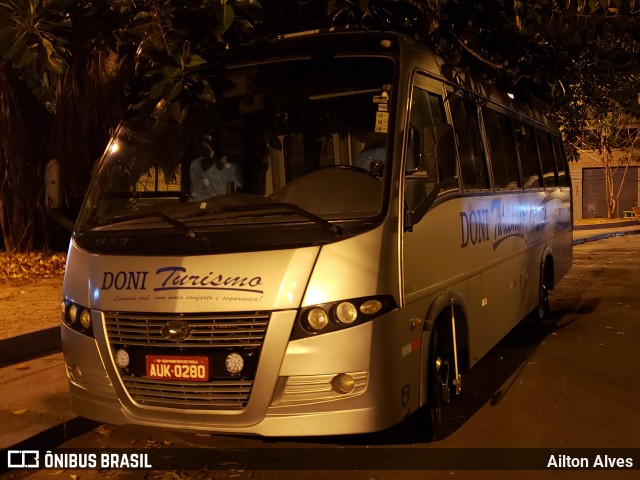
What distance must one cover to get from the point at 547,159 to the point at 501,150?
312 centimetres

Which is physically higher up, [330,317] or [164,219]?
[164,219]

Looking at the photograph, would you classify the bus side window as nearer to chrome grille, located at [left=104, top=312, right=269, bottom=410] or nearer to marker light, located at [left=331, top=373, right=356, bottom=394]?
marker light, located at [left=331, top=373, right=356, bottom=394]

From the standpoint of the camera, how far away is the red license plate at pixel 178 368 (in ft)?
13.1

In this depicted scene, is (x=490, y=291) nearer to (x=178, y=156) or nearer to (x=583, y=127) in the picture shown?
(x=178, y=156)

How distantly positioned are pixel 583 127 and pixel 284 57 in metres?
26.8

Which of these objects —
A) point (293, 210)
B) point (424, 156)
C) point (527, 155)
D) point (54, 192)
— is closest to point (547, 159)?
point (527, 155)

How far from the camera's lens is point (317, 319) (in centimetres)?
386

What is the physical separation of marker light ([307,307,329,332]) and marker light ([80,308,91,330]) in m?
1.48

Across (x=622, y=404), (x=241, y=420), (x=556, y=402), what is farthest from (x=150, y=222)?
(x=622, y=404)

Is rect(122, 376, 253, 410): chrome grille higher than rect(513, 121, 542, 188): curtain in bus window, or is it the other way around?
rect(513, 121, 542, 188): curtain in bus window

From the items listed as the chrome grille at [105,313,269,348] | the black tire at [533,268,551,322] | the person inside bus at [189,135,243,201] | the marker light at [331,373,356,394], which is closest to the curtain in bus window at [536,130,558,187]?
the black tire at [533,268,551,322]

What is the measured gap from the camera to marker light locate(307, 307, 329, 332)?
3.85m

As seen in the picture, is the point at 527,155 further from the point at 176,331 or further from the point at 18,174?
the point at 18,174

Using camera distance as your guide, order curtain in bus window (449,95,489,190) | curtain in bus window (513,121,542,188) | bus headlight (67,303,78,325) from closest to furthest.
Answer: bus headlight (67,303,78,325)
curtain in bus window (449,95,489,190)
curtain in bus window (513,121,542,188)
